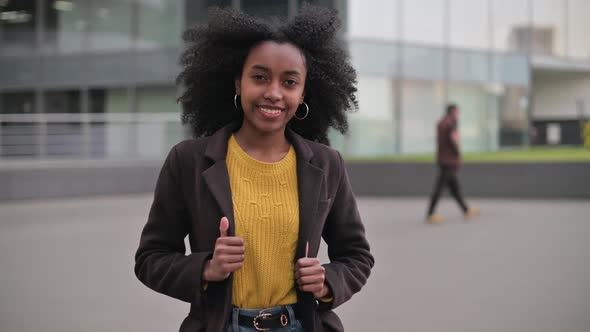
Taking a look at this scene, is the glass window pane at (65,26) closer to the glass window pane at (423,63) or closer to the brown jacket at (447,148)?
the glass window pane at (423,63)

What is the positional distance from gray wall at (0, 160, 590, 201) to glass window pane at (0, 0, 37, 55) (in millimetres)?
6842

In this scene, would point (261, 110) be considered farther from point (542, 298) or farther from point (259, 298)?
point (542, 298)

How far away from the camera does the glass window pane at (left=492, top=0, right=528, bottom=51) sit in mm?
26188

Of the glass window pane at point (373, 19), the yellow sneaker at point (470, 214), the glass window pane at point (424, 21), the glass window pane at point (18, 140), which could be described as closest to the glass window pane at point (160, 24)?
the glass window pane at point (373, 19)

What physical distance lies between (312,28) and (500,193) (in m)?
14.8

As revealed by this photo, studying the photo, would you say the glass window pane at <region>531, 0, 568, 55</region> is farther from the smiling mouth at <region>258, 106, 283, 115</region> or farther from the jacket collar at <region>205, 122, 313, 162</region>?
the smiling mouth at <region>258, 106, 283, 115</region>

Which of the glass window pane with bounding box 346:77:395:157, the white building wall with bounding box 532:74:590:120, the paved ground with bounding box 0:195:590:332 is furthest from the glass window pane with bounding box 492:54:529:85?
the paved ground with bounding box 0:195:590:332

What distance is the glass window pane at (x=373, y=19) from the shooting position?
68.1 feet

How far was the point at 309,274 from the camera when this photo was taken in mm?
2078

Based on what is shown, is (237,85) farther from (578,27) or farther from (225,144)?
(578,27)

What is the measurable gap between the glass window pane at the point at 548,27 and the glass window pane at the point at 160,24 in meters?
15.1

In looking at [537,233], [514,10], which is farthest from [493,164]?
[514,10]

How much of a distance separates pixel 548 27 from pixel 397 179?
1663cm

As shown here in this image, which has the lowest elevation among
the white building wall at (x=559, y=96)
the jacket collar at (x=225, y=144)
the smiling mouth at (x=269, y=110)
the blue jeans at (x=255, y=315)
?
the blue jeans at (x=255, y=315)
